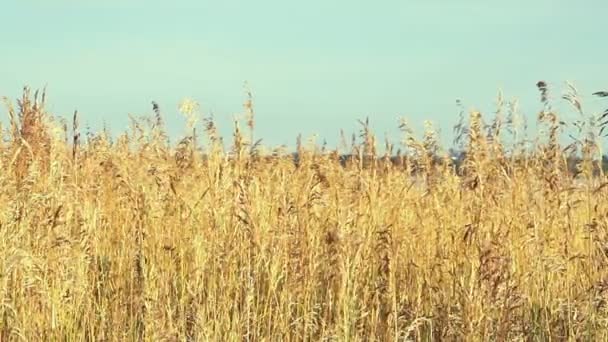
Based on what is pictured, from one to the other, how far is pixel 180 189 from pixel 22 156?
1.34m

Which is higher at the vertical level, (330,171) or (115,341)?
(330,171)

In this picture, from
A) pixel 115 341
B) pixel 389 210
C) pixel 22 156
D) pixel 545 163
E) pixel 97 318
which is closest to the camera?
pixel 115 341

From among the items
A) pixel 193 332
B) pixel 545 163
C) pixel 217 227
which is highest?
pixel 545 163

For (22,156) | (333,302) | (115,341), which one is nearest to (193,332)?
(115,341)

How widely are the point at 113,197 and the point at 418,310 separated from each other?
2446 mm

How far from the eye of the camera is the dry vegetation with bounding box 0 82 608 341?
3.56 meters

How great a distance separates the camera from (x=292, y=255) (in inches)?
154

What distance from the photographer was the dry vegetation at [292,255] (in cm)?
356

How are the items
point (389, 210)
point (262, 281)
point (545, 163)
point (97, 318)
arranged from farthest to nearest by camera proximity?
point (389, 210) → point (545, 163) → point (262, 281) → point (97, 318)

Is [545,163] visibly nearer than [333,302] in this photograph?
No

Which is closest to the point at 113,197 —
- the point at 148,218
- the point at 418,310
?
the point at 148,218

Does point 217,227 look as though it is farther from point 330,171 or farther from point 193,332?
point 330,171

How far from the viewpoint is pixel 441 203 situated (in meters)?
5.43

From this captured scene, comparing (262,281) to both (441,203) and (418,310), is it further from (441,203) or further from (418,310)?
(441,203)
